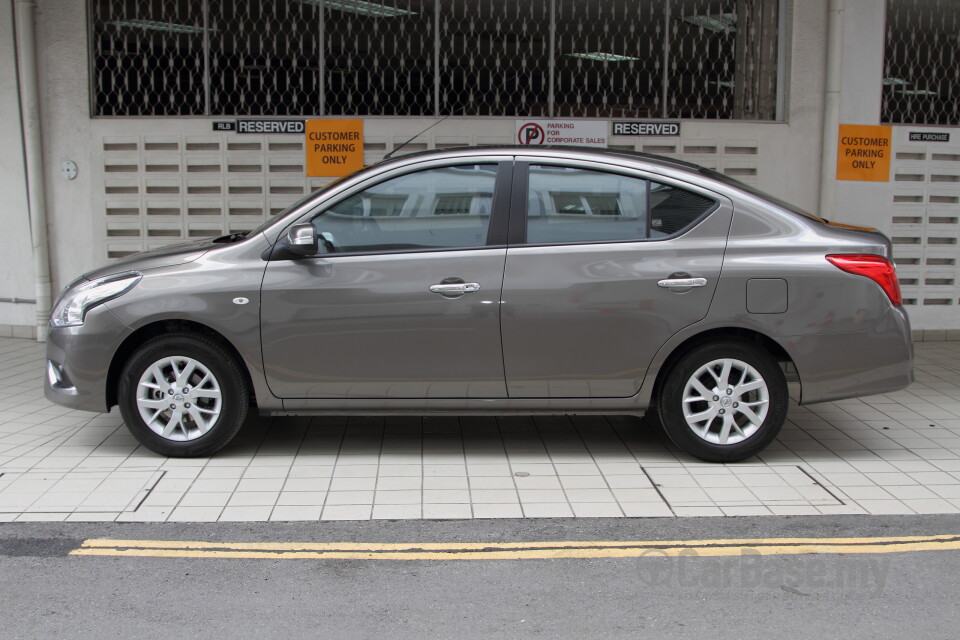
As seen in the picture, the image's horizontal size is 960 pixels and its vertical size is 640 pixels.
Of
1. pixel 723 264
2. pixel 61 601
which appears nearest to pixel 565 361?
pixel 723 264

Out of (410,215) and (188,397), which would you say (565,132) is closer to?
(410,215)

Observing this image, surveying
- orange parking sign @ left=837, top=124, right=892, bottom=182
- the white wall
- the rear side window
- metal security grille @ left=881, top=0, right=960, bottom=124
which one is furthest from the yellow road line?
metal security grille @ left=881, top=0, right=960, bottom=124

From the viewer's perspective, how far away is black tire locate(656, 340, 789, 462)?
18.3 feet

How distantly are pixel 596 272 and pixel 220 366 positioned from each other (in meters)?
2.27

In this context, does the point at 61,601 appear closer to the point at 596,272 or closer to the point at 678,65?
the point at 596,272

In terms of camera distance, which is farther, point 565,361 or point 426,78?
point 426,78

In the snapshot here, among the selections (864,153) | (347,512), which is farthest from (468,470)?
(864,153)

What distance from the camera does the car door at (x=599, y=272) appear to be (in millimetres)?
5516

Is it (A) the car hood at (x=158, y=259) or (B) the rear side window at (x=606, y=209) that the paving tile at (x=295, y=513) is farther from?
(B) the rear side window at (x=606, y=209)

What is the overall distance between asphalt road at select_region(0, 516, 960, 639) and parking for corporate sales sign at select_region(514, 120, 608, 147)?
5.41 m

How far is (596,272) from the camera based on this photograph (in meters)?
5.53

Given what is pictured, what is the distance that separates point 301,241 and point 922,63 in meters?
7.40

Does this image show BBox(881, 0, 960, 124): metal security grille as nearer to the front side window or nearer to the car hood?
the front side window

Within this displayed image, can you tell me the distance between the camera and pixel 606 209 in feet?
18.6
